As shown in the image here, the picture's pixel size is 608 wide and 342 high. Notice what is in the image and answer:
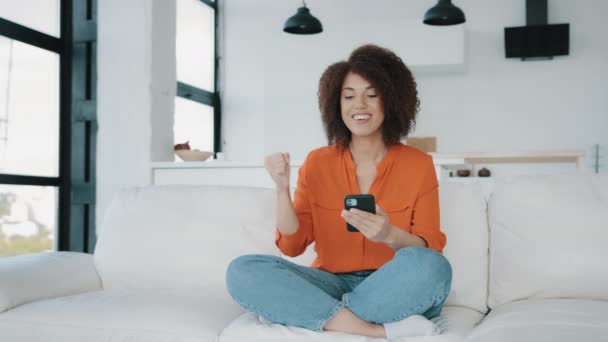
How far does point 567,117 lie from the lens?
665 centimetres

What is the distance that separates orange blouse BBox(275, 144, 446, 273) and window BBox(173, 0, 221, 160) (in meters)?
4.20

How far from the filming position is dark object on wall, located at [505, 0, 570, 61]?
21.1 feet

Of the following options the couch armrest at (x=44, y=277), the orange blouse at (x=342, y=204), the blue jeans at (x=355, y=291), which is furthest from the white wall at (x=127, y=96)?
the blue jeans at (x=355, y=291)

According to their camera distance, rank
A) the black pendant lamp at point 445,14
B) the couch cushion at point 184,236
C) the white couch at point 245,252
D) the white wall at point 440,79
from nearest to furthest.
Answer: the white couch at point 245,252 → the couch cushion at point 184,236 → the black pendant lamp at point 445,14 → the white wall at point 440,79

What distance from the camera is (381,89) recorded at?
2.02m

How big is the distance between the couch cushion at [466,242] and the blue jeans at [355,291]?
34cm

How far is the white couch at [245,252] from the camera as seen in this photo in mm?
1765

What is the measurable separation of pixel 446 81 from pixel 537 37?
97cm

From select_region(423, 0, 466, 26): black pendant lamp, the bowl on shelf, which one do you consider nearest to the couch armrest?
the bowl on shelf

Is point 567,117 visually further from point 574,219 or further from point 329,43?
point 574,219

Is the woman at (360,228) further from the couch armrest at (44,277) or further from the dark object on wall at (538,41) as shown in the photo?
the dark object on wall at (538,41)

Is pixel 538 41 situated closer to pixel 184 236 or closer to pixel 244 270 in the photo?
pixel 184 236

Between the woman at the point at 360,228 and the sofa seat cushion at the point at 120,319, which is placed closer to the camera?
the woman at the point at 360,228

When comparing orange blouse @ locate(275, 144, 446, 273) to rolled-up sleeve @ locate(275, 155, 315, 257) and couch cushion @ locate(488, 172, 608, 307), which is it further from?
couch cushion @ locate(488, 172, 608, 307)
